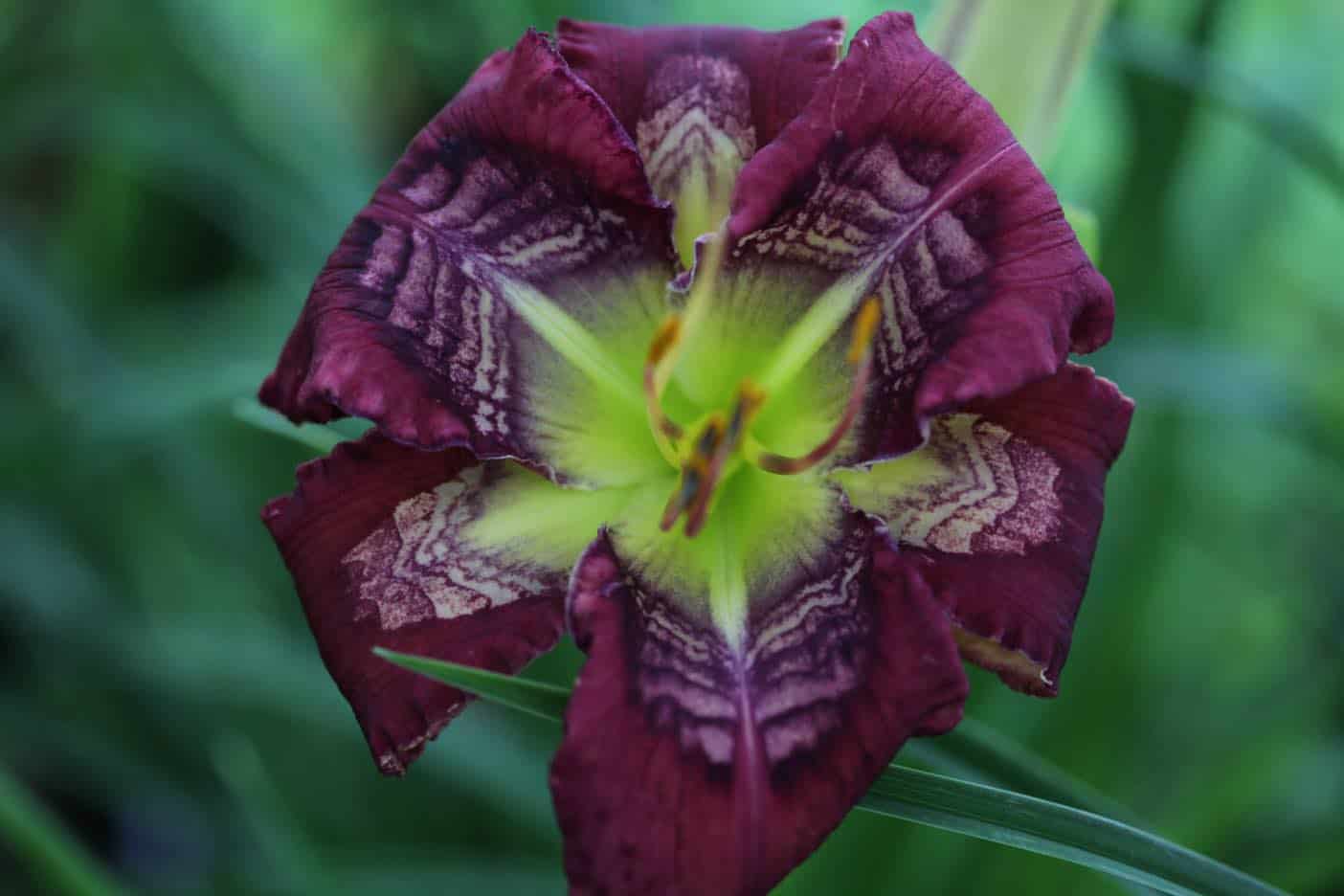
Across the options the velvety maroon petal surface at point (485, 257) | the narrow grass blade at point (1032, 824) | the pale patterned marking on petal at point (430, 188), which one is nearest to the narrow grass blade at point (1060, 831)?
the narrow grass blade at point (1032, 824)

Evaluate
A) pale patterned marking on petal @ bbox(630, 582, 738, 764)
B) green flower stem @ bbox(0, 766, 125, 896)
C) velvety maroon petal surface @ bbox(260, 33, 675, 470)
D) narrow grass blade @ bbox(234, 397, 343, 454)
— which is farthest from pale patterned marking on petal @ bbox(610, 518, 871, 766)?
green flower stem @ bbox(0, 766, 125, 896)

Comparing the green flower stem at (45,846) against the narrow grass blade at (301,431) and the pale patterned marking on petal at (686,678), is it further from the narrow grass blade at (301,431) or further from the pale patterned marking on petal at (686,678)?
the pale patterned marking on petal at (686,678)

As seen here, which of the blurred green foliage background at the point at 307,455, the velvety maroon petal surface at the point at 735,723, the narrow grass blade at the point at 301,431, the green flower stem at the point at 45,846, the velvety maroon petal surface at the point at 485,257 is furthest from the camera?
the blurred green foliage background at the point at 307,455

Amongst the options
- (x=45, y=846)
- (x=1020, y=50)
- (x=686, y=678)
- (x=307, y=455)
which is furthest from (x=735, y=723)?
(x=307, y=455)

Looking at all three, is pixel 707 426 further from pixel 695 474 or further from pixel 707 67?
pixel 707 67

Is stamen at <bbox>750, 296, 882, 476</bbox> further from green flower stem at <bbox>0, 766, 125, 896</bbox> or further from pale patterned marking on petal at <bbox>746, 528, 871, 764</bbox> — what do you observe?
green flower stem at <bbox>0, 766, 125, 896</bbox>

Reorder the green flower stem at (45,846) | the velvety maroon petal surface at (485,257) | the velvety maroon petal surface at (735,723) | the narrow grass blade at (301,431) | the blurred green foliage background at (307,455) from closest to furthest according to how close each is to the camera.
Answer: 1. the velvety maroon petal surface at (735,723)
2. the velvety maroon petal surface at (485,257)
3. the narrow grass blade at (301,431)
4. the green flower stem at (45,846)
5. the blurred green foliage background at (307,455)
